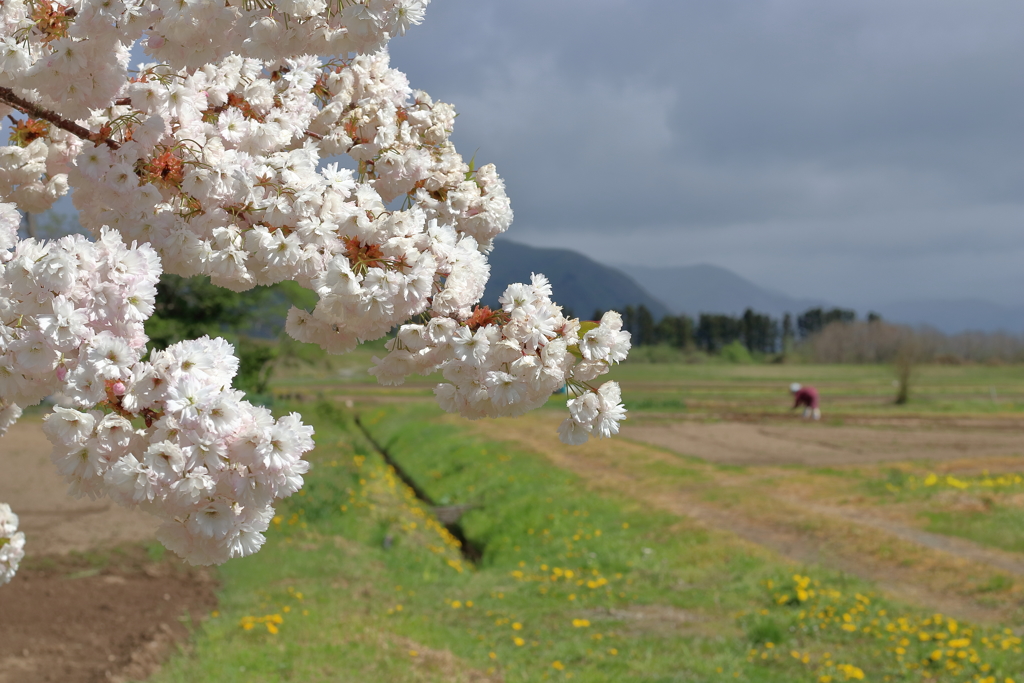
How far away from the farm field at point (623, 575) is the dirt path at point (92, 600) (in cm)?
11

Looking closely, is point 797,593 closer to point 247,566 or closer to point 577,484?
point 247,566

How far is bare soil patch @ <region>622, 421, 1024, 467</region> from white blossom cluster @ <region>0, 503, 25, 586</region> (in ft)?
71.3

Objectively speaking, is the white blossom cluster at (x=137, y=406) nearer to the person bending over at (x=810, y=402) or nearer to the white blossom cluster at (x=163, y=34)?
the white blossom cluster at (x=163, y=34)

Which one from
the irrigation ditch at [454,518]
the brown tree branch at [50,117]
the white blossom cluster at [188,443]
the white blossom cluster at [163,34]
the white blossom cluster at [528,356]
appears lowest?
the irrigation ditch at [454,518]

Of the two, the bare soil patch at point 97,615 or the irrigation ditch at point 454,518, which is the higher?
the bare soil patch at point 97,615

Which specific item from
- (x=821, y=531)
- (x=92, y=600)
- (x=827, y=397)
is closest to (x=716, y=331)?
(x=827, y=397)

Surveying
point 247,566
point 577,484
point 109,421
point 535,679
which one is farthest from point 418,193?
point 577,484

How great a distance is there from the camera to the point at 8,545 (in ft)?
12.9

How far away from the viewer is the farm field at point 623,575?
8.13 metres

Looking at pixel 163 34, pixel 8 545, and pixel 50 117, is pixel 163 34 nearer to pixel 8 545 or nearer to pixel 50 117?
pixel 50 117

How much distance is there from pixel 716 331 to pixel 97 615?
6930 inches

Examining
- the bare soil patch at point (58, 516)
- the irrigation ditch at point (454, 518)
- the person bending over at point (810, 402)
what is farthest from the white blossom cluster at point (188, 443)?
the person bending over at point (810, 402)

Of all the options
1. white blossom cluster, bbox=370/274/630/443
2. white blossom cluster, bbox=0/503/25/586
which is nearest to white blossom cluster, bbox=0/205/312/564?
white blossom cluster, bbox=370/274/630/443

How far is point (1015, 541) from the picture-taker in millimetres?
12555
